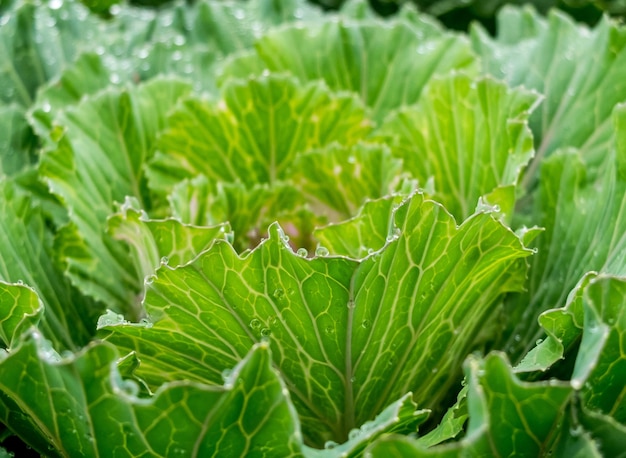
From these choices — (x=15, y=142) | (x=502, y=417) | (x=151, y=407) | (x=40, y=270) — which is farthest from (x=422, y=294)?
(x=15, y=142)

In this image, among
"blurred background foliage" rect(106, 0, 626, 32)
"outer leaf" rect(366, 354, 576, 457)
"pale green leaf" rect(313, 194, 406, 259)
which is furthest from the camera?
"blurred background foliage" rect(106, 0, 626, 32)

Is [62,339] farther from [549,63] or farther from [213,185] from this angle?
[549,63]

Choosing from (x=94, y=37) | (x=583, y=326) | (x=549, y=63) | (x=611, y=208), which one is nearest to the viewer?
(x=583, y=326)

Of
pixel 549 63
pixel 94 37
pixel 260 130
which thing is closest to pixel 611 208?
pixel 549 63

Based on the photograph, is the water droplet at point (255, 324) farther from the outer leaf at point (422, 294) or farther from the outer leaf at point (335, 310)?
the outer leaf at point (422, 294)

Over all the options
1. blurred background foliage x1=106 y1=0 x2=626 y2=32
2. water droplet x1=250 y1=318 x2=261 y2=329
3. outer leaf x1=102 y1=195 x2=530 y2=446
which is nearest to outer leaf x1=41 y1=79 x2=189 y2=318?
outer leaf x1=102 y1=195 x2=530 y2=446

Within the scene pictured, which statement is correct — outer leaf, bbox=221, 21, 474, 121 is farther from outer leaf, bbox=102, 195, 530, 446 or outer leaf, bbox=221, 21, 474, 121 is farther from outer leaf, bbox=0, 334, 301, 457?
outer leaf, bbox=0, 334, 301, 457
